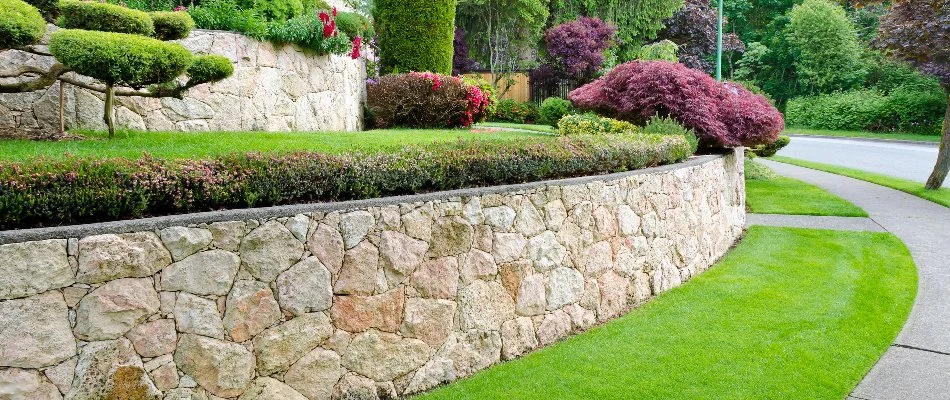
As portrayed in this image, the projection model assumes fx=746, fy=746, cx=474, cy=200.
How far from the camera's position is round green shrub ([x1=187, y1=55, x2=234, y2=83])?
615 cm

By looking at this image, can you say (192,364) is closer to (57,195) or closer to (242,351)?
(242,351)

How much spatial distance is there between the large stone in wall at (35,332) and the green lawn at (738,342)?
2.17m

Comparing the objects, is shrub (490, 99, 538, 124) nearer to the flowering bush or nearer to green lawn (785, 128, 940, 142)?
the flowering bush

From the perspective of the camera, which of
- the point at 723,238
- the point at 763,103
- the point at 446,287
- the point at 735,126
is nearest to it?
the point at 446,287

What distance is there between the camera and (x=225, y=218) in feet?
12.8

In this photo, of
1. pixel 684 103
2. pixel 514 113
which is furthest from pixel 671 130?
pixel 514 113

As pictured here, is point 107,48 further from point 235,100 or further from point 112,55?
point 235,100

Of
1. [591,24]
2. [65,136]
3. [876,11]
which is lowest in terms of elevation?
[65,136]

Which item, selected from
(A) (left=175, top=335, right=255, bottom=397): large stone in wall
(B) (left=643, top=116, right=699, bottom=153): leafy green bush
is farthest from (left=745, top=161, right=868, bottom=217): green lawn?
(A) (left=175, top=335, right=255, bottom=397): large stone in wall

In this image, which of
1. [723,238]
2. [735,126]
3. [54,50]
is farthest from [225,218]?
[735,126]

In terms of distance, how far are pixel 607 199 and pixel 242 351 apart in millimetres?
3615

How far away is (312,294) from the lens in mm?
4238

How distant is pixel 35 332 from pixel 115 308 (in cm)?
34

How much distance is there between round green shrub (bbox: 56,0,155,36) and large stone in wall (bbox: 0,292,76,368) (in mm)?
3471
